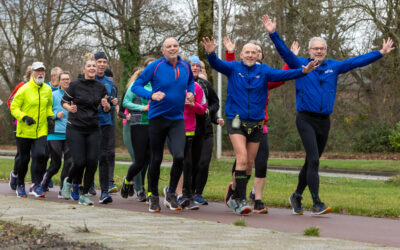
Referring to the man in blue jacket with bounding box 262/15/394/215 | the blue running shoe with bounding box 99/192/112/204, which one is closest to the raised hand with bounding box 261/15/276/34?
the man in blue jacket with bounding box 262/15/394/215

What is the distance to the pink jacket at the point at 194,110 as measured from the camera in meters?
8.96

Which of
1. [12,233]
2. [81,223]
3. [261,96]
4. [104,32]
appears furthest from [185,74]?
[104,32]

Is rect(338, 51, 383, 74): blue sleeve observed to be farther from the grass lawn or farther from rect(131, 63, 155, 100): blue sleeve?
rect(131, 63, 155, 100): blue sleeve

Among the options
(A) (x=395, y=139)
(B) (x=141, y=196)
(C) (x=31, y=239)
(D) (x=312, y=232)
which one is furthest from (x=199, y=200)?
(A) (x=395, y=139)

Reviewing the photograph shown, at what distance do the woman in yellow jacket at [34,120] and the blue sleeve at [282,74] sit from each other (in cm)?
371

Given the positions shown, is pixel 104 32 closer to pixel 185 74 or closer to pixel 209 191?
pixel 209 191

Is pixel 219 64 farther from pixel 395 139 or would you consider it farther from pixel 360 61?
pixel 395 139

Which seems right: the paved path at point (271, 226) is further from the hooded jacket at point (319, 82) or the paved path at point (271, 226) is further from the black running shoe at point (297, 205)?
the hooded jacket at point (319, 82)

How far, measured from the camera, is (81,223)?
6.53 m

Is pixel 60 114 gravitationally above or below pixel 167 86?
below

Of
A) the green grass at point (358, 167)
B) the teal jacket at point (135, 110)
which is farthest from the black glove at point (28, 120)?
the green grass at point (358, 167)

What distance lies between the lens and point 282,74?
8.07 metres

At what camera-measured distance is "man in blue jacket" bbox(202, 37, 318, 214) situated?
26.6 feet

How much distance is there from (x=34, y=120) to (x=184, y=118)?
2.37 meters
